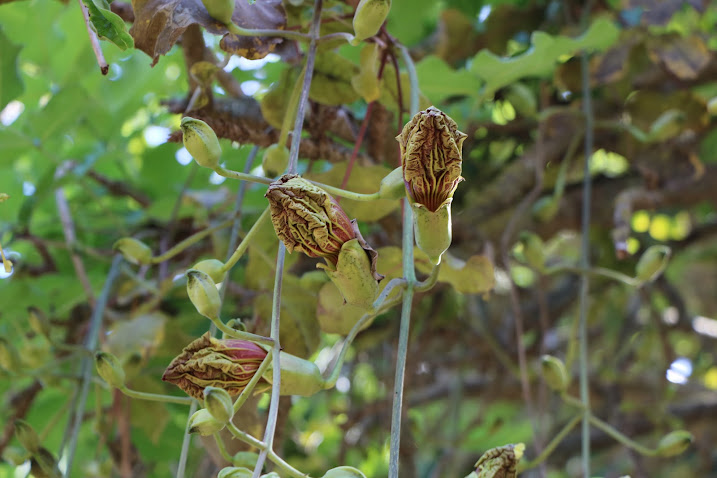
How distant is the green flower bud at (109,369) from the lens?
0.59 meters

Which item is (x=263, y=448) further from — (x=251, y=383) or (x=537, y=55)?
(x=537, y=55)

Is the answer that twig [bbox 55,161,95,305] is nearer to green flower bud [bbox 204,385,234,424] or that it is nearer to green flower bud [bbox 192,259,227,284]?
green flower bud [bbox 192,259,227,284]

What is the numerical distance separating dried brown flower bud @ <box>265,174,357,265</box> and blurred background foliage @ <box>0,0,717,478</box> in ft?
0.67

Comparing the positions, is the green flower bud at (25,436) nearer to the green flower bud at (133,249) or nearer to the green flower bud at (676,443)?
the green flower bud at (133,249)

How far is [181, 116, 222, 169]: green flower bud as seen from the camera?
508 mm

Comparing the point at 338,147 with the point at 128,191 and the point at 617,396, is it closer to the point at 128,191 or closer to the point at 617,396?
the point at 128,191

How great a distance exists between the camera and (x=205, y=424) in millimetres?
456

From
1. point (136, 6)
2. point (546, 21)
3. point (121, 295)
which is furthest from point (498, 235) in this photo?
point (136, 6)

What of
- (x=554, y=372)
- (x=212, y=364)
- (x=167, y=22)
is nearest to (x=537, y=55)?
(x=554, y=372)

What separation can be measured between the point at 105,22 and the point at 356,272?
0.93 ft

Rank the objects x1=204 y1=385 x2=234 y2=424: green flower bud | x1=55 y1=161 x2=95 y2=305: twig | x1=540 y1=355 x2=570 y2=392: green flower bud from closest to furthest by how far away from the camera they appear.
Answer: x1=204 y1=385 x2=234 y2=424: green flower bud < x1=540 y1=355 x2=570 y2=392: green flower bud < x1=55 y1=161 x2=95 y2=305: twig

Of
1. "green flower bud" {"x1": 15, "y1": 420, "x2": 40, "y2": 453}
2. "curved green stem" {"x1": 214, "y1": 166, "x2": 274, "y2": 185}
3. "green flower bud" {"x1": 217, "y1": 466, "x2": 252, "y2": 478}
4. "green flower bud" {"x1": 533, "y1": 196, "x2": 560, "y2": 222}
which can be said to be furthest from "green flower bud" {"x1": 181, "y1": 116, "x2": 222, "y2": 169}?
"green flower bud" {"x1": 533, "y1": 196, "x2": 560, "y2": 222}

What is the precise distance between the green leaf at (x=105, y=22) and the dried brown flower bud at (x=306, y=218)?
8.4 inches

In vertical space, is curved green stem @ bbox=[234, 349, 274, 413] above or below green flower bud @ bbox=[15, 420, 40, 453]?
above
